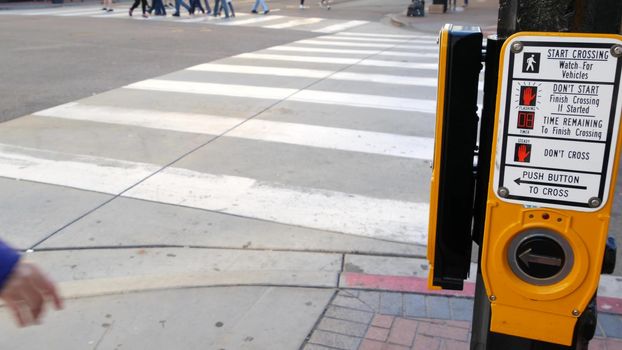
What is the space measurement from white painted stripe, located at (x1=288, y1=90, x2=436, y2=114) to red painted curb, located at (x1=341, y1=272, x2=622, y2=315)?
15.4ft

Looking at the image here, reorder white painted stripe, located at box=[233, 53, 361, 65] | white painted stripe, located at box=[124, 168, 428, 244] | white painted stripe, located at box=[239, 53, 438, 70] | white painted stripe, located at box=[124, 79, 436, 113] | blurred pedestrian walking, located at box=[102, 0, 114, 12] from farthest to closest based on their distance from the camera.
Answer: blurred pedestrian walking, located at box=[102, 0, 114, 12], white painted stripe, located at box=[233, 53, 361, 65], white painted stripe, located at box=[239, 53, 438, 70], white painted stripe, located at box=[124, 79, 436, 113], white painted stripe, located at box=[124, 168, 428, 244]

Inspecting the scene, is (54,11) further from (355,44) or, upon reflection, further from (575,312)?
(575,312)

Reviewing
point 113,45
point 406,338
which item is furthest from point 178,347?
point 113,45

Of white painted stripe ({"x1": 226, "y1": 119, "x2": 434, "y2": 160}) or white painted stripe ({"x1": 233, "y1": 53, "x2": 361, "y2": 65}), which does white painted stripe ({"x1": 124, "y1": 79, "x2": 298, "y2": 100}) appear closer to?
white painted stripe ({"x1": 226, "y1": 119, "x2": 434, "y2": 160})

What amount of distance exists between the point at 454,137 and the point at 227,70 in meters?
9.90

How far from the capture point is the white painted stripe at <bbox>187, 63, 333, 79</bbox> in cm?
1105

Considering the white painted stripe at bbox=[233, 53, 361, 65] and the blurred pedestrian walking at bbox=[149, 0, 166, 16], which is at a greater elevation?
the blurred pedestrian walking at bbox=[149, 0, 166, 16]

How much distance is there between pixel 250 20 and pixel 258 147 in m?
16.3

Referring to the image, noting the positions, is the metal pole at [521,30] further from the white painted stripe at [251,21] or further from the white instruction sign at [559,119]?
the white painted stripe at [251,21]

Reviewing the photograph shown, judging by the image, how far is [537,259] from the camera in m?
1.87

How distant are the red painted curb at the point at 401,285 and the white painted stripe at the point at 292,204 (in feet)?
2.22

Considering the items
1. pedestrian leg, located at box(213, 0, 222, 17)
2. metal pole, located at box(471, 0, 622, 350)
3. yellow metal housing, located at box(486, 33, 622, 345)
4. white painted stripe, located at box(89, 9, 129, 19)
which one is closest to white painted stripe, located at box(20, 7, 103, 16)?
white painted stripe, located at box(89, 9, 129, 19)

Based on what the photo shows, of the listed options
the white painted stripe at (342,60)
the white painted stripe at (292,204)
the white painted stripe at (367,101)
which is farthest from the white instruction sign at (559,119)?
the white painted stripe at (342,60)

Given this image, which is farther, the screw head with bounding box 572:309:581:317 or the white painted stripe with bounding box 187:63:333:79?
the white painted stripe with bounding box 187:63:333:79
